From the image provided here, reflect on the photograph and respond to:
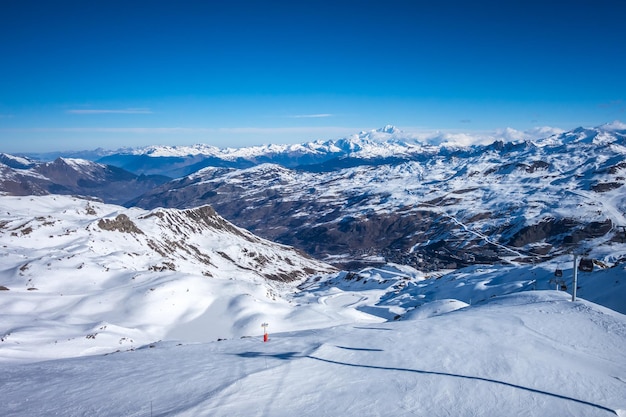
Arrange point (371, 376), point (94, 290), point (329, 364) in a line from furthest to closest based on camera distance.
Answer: point (94, 290) < point (329, 364) < point (371, 376)

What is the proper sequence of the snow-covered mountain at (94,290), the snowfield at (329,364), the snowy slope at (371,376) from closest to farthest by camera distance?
the snowy slope at (371,376) → the snowfield at (329,364) → the snow-covered mountain at (94,290)

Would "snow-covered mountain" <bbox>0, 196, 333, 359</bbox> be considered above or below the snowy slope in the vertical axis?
below

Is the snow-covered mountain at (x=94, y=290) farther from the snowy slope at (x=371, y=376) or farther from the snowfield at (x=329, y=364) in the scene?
the snowy slope at (x=371, y=376)

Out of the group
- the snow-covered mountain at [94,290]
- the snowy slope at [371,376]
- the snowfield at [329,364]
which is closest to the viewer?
the snowy slope at [371,376]

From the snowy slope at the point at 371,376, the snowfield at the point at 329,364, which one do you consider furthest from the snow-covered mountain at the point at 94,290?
the snowy slope at the point at 371,376

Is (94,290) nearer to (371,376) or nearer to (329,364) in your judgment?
(329,364)

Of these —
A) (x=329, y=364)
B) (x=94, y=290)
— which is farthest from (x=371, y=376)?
(x=94, y=290)

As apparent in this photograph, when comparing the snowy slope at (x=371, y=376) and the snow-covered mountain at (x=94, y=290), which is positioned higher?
the snowy slope at (x=371, y=376)

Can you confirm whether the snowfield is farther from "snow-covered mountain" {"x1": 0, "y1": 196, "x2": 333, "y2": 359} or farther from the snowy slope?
"snow-covered mountain" {"x1": 0, "y1": 196, "x2": 333, "y2": 359}

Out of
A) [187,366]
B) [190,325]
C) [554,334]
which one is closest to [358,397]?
[187,366]

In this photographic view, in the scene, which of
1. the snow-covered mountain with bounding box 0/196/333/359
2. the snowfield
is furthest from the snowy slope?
the snow-covered mountain with bounding box 0/196/333/359

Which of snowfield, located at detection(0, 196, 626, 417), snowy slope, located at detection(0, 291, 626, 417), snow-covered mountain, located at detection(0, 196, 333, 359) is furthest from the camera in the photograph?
snow-covered mountain, located at detection(0, 196, 333, 359)

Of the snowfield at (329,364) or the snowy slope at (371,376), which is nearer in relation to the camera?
the snowy slope at (371,376)
